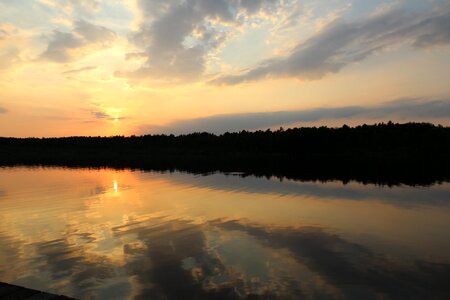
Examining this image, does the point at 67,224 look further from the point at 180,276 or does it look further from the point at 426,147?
the point at 426,147

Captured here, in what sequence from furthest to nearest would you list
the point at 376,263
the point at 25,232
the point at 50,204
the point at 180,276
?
the point at 50,204
the point at 25,232
the point at 376,263
the point at 180,276

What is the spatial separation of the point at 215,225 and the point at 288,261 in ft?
25.0

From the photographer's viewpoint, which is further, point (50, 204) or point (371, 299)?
point (50, 204)

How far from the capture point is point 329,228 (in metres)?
21.0

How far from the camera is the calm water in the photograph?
12164 mm

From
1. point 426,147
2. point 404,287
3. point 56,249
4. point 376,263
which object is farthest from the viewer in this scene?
point 426,147

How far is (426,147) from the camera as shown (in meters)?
126

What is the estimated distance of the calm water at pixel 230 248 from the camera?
12.2 m

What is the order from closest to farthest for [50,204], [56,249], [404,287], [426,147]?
1. [404,287]
2. [56,249]
3. [50,204]
4. [426,147]

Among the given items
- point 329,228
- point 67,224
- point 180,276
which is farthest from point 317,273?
point 67,224

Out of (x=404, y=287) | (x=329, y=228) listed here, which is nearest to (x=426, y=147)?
(x=329, y=228)

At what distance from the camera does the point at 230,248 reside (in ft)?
54.9

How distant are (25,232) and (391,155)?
434ft

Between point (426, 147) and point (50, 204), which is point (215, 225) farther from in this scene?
point (426, 147)
